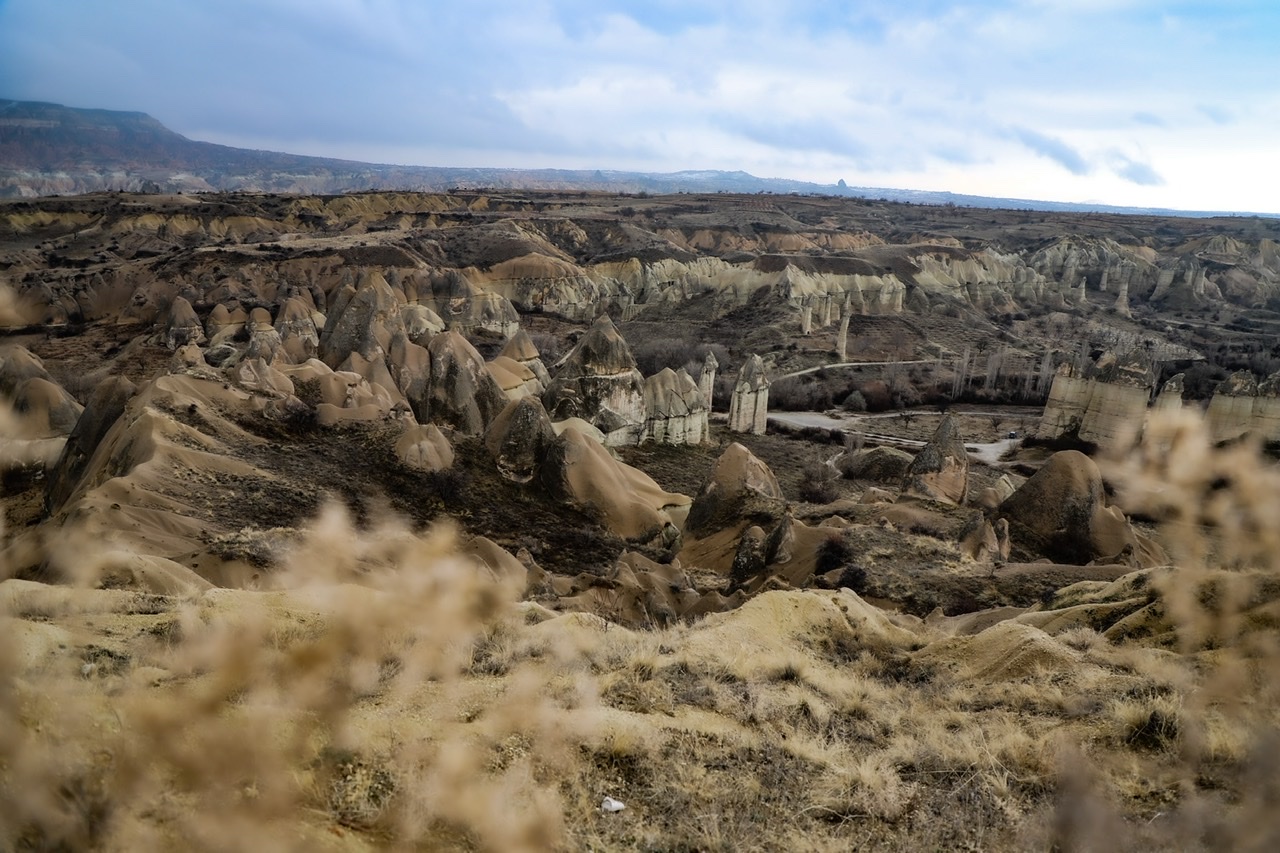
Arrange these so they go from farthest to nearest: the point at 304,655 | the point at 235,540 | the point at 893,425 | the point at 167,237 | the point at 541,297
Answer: the point at 167,237
the point at 541,297
the point at 893,425
the point at 235,540
the point at 304,655

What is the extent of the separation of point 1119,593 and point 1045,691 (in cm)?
368

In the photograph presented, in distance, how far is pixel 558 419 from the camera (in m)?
31.8

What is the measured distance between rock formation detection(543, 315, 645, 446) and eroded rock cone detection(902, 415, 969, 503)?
1361 cm

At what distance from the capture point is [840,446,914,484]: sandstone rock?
29.9 metres

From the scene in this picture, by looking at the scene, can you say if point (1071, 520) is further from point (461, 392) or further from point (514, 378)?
point (514, 378)

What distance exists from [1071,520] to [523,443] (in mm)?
15032

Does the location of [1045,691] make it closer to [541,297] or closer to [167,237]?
[541,297]

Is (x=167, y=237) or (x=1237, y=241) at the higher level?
(x=1237, y=241)

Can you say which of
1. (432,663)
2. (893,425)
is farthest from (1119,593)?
(893,425)

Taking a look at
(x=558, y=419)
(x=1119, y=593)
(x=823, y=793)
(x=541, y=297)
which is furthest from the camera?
(x=541, y=297)

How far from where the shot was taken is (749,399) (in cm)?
3822

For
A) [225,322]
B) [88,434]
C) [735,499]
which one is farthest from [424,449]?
[225,322]

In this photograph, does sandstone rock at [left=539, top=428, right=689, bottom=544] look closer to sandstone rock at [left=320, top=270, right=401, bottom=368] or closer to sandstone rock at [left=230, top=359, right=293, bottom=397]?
sandstone rock at [left=230, top=359, right=293, bottom=397]

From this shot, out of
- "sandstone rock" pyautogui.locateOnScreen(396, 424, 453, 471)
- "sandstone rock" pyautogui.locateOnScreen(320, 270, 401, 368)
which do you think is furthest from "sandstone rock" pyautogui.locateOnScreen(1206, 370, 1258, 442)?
"sandstone rock" pyautogui.locateOnScreen(320, 270, 401, 368)
